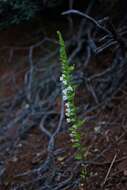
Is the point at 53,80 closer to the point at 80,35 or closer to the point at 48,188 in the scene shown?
the point at 80,35

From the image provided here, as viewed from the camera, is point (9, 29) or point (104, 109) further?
point (9, 29)

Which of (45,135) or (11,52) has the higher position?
(11,52)

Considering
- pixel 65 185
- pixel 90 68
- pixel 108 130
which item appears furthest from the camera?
pixel 90 68

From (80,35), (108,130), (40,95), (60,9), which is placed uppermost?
(60,9)

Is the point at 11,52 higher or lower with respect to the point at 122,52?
higher

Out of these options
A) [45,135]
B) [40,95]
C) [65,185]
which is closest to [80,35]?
[40,95]

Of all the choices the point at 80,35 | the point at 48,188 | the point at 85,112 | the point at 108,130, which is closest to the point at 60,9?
the point at 80,35

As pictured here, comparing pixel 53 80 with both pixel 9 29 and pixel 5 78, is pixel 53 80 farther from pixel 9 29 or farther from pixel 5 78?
pixel 9 29

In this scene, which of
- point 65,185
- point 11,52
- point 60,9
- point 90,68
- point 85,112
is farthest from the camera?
point 11,52

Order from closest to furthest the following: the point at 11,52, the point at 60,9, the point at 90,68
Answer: the point at 90,68 < the point at 60,9 < the point at 11,52
